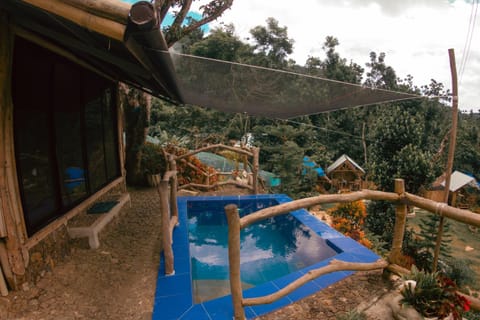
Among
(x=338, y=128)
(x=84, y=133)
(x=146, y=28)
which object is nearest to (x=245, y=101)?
(x=84, y=133)

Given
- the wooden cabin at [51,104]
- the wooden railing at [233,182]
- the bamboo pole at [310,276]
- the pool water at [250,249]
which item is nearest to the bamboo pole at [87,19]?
the wooden cabin at [51,104]

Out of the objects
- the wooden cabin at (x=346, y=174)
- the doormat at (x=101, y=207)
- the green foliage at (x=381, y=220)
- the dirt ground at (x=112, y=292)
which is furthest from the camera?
the wooden cabin at (x=346, y=174)

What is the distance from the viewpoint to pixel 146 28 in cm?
127

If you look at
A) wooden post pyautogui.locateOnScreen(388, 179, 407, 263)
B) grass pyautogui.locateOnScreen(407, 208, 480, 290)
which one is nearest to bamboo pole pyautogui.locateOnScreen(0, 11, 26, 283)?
wooden post pyautogui.locateOnScreen(388, 179, 407, 263)

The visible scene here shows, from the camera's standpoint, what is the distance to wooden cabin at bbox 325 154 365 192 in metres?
14.4

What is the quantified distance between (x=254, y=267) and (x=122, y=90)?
4640 millimetres

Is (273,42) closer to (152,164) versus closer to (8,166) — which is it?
(152,164)

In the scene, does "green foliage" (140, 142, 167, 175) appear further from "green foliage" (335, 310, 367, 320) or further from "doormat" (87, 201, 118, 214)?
"green foliage" (335, 310, 367, 320)

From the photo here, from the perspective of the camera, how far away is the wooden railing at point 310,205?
1.84 meters

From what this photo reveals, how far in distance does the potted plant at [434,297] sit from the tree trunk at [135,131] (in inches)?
231

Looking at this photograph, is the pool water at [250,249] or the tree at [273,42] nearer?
the pool water at [250,249]

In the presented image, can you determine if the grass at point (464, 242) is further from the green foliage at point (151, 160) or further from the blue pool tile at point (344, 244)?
the green foliage at point (151, 160)

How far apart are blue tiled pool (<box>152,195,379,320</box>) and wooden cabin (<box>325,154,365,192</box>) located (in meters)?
9.44

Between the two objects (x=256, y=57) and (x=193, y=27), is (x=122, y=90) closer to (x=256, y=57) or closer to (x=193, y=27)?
(x=193, y=27)
